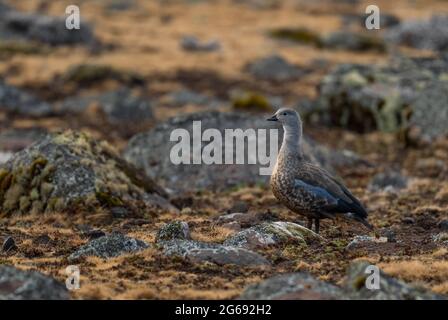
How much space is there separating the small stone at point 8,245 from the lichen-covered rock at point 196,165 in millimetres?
10131

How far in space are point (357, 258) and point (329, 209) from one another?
73.0 inches

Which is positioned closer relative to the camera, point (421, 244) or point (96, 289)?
point (96, 289)

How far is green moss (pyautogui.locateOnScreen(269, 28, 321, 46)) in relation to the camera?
6675 cm

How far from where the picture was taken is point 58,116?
133 feet

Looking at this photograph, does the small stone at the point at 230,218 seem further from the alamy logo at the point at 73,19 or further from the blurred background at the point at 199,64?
the alamy logo at the point at 73,19

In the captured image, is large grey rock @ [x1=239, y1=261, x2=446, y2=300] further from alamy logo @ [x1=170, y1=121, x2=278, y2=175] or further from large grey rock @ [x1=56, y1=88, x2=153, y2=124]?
large grey rock @ [x1=56, y1=88, x2=153, y2=124]

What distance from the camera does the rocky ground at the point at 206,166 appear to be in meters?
13.5

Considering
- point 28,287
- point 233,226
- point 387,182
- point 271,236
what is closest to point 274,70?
point 387,182

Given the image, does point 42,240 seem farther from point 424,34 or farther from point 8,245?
point 424,34

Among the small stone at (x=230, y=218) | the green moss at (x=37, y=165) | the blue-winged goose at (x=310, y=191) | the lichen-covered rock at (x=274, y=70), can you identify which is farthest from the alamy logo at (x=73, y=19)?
the blue-winged goose at (x=310, y=191)

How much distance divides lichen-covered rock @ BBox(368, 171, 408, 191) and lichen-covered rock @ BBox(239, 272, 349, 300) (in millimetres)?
13715
